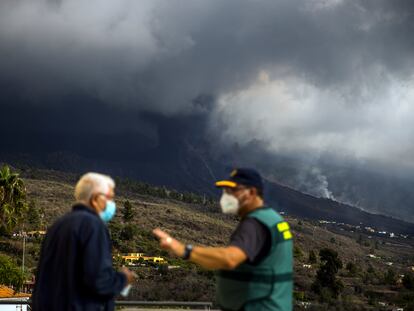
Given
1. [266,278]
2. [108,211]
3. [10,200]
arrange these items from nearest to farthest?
[266,278], [108,211], [10,200]

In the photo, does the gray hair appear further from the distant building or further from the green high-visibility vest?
the distant building

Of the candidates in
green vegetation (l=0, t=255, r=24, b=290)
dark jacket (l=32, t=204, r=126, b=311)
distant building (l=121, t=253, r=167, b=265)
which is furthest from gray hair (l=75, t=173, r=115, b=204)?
distant building (l=121, t=253, r=167, b=265)

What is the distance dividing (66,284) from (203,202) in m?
144

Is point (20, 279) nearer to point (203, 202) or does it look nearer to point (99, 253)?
point (99, 253)

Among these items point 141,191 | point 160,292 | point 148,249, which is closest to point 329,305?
point 160,292

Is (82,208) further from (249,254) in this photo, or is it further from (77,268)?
(249,254)

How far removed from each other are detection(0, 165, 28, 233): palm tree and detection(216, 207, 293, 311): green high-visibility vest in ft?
101

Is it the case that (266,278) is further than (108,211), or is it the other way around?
(108,211)

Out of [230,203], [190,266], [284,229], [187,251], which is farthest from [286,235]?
[190,266]

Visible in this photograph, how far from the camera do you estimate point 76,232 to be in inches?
135

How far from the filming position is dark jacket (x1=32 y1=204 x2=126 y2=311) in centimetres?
339

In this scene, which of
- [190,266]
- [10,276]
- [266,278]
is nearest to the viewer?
[266,278]

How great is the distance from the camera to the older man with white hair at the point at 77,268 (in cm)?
339

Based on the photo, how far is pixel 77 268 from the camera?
3.42m
